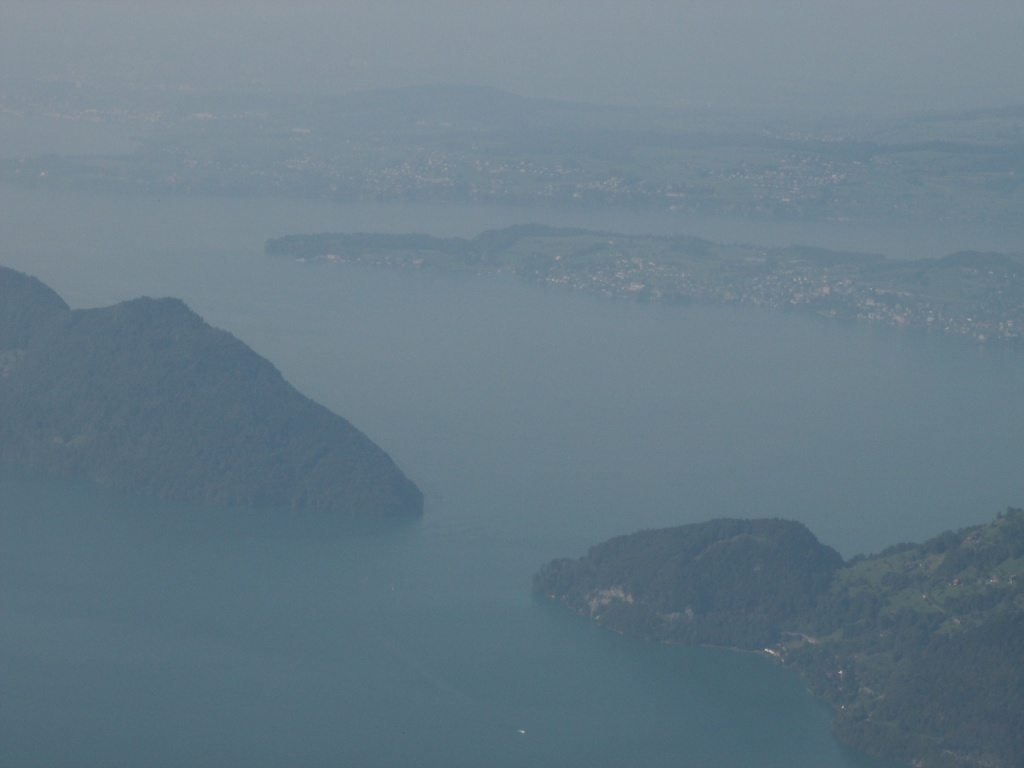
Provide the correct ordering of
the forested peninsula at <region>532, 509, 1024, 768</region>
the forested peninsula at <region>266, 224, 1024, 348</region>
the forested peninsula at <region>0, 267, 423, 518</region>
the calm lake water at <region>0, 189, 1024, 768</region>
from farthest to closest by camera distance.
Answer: the forested peninsula at <region>266, 224, 1024, 348</region>
the forested peninsula at <region>0, 267, 423, 518</region>
the calm lake water at <region>0, 189, 1024, 768</region>
the forested peninsula at <region>532, 509, 1024, 768</region>

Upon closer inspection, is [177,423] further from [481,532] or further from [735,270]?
[735,270]

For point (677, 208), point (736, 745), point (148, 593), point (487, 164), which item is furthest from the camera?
point (487, 164)

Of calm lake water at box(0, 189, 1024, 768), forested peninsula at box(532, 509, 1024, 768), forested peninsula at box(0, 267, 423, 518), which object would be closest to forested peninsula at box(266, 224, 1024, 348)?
calm lake water at box(0, 189, 1024, 768)

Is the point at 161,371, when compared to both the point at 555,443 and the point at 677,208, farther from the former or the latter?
the point at 677,208

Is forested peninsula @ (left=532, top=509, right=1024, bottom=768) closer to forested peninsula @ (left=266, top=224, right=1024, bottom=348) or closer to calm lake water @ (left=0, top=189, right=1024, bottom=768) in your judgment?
calm lake water @ (left=0, top=189, right=1024, bottom=768)

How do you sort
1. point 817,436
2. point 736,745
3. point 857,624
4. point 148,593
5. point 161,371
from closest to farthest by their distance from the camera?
point 736,745 → point 857,624 → point 148,593 → point 161,371 → point 817,436

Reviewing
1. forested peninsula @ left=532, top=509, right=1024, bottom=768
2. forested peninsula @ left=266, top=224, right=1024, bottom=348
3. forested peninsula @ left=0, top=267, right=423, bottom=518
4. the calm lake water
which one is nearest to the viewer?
forested peninsula @ left=532, top=509, right=1024, bottom=768

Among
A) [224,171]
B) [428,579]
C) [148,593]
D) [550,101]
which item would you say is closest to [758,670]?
[428,579]
